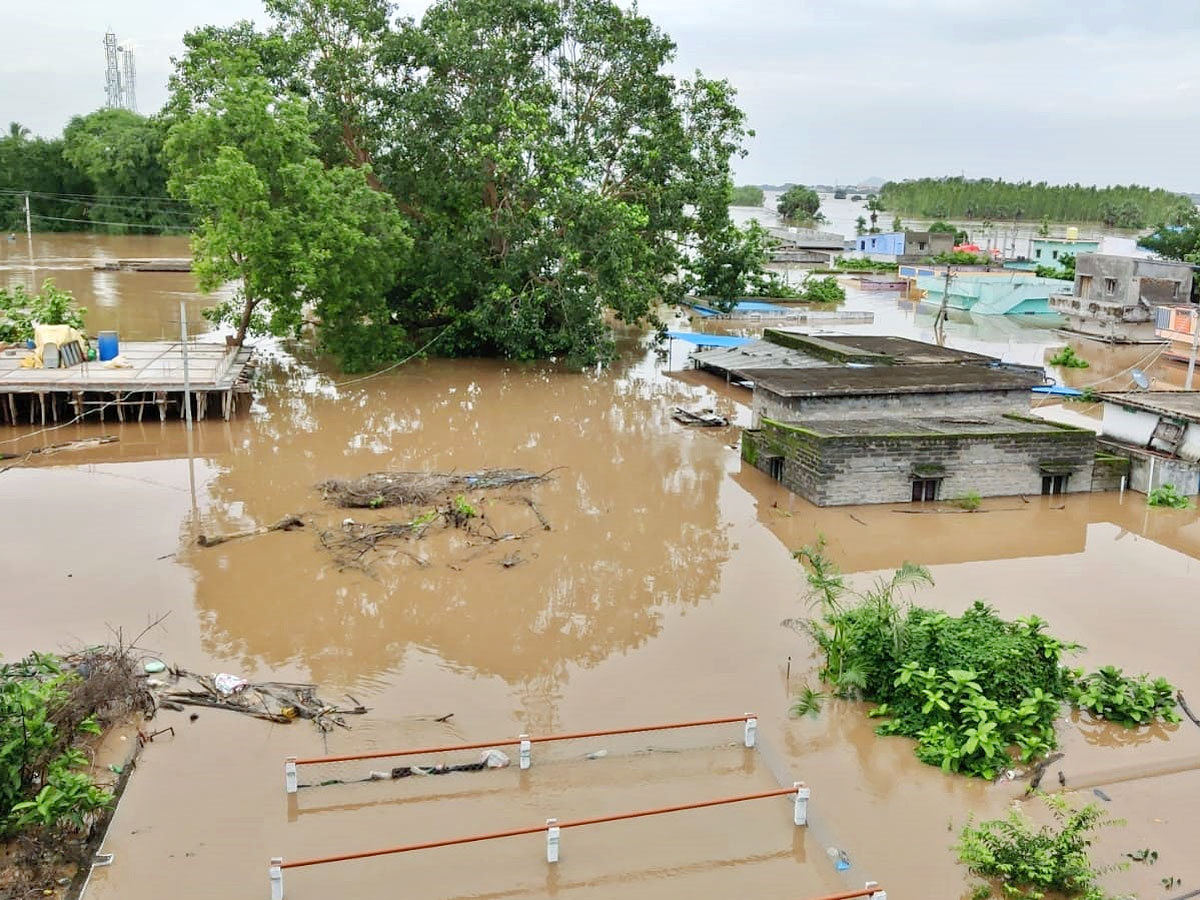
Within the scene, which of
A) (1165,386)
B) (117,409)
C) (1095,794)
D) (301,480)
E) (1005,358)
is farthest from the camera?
(1005,358)

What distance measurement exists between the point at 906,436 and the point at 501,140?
14966 millimetres

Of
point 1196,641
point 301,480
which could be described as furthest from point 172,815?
point 1196,641

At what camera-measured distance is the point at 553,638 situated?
1302 centimetres

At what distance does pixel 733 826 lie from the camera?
906 centimetres

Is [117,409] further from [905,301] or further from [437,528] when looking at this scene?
[905,301]

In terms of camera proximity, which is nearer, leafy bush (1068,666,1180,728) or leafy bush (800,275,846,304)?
leafy bush (1068,666,1180,728)

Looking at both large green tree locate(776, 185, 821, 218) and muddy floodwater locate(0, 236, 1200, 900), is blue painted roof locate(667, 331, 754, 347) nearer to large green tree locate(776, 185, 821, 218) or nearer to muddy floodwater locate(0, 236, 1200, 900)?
muddy floodwater locate(0, 236, 1200, 900)

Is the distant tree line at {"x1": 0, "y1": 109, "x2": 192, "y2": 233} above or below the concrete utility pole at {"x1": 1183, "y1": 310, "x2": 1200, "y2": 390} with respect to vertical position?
above

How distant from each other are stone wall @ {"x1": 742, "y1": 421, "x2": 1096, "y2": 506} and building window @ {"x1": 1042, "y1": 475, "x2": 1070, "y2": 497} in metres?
0.10

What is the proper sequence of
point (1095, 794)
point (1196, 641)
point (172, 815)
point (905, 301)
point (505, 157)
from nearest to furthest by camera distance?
point (172, 815), point (1095, 794), point (1196, 641), point (505, 157), point (905, 301)

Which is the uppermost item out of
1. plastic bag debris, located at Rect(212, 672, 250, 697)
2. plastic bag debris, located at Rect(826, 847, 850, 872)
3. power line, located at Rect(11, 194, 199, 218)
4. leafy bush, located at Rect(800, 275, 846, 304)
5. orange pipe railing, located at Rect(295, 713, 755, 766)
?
power line, located at Rect(11, 194, 199, 218)

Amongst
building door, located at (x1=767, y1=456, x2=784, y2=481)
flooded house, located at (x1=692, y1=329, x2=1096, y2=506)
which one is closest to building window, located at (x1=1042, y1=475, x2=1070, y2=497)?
flooded house, located at (x1=692, y1=329, x2=1096, y2=506)

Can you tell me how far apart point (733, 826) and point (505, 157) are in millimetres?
21329

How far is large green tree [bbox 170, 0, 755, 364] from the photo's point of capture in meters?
27.7
